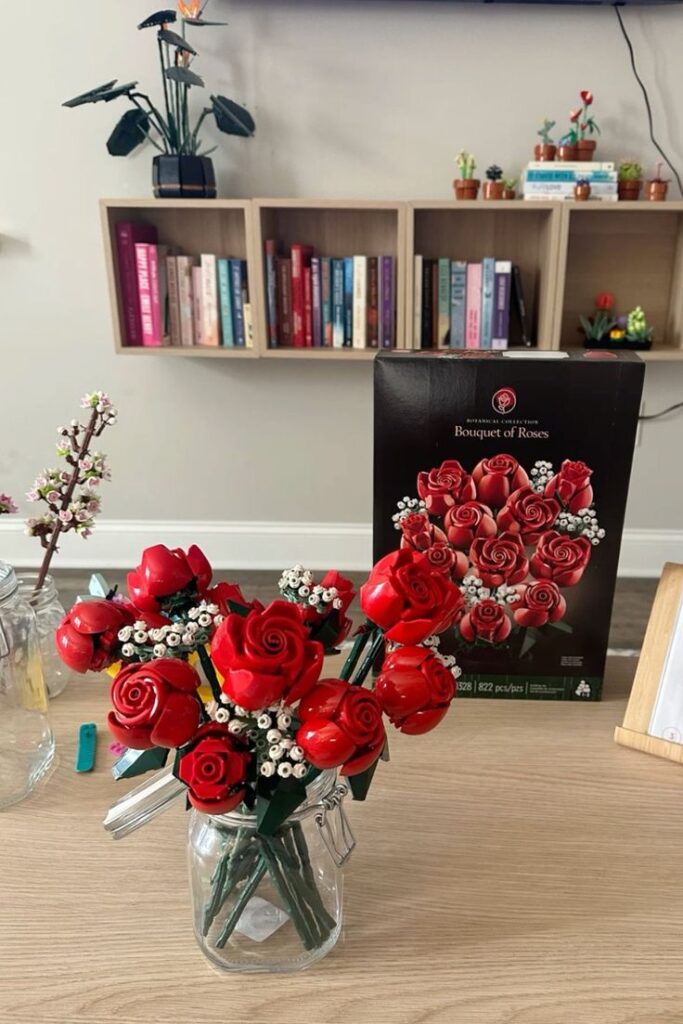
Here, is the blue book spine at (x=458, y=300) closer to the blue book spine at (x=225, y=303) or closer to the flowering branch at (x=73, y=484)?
the blue book spine at (x=225, y=303)

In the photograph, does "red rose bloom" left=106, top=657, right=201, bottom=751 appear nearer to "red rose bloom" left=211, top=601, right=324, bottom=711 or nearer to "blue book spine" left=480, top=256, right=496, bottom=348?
"red rose bloom" left=211, top=601, right=324, bottom=711

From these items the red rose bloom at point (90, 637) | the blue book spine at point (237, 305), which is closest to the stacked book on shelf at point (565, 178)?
the blue book spine at point (237, 305)

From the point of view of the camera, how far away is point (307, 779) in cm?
53

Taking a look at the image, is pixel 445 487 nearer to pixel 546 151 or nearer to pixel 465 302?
pixel 465 302

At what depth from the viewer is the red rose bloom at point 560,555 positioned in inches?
33.2

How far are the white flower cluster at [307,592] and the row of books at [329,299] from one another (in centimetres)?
184

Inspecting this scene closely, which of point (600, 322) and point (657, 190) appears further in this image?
point (600, 322)

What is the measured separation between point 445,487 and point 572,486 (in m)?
0.14

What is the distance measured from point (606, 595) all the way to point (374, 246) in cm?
180

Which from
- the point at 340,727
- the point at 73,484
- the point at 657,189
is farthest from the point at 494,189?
the point at 340,727

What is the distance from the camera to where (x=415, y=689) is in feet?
1.77

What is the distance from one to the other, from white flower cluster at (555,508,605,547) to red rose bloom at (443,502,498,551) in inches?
2.9

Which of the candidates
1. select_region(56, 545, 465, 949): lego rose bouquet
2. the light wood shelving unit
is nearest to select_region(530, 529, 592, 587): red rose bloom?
select_region(56, 545, 465, 949): lego rose bouquet

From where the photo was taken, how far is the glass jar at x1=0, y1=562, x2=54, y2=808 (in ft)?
2.54
